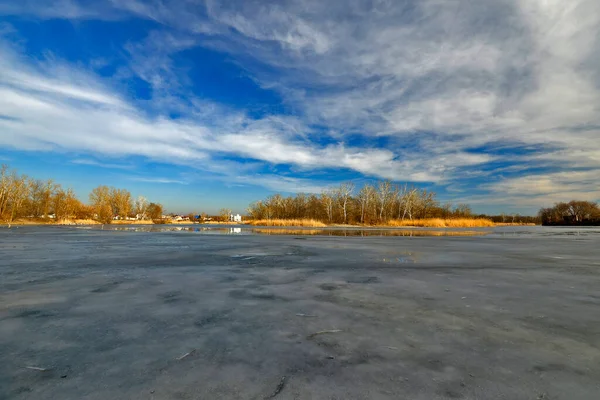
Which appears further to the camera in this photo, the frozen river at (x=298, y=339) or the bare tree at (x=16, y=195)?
the bare tree at (x=16, y=195)

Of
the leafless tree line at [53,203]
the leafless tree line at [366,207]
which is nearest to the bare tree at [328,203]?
the leafless tree line at [366,207]

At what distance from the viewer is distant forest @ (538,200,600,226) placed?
182ft

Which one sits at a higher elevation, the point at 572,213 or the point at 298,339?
the point at 572,213

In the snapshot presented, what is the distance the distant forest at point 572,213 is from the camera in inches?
2179

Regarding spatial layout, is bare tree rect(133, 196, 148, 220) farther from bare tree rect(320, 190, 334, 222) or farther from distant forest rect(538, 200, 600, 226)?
distant forest rect(538, 200, 600, 226)

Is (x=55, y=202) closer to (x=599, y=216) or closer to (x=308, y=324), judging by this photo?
(x=308, y=324)

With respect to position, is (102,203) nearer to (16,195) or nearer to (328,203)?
(16,195)

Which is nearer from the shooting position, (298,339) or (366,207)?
(298,339)

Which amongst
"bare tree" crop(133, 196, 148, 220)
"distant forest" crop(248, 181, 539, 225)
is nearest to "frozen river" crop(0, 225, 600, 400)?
"distant forest" crop(248, 181, 539, 225)

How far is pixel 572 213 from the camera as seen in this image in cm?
5975

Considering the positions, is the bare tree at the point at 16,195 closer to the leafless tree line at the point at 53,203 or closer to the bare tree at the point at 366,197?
the leafless tree line at the point at 53,203

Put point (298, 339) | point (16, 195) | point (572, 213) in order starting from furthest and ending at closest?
point (572, 213) → point (16, 195) → point (298, 339)

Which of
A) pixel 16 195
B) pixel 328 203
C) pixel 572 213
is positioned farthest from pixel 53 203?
pixel 572 213

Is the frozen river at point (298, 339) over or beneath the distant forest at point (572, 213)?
beneath
